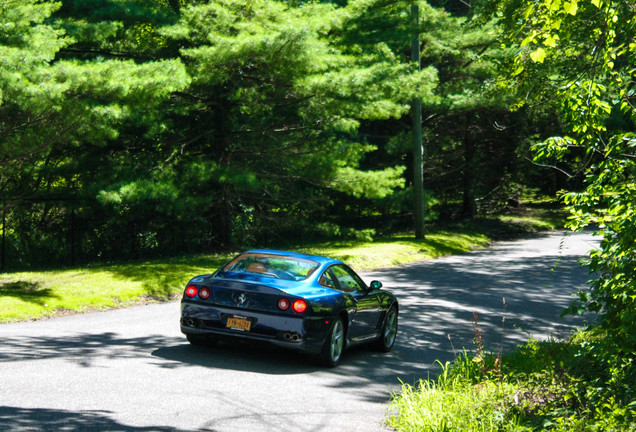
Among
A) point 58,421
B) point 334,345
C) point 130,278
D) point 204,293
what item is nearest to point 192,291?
point 204,293

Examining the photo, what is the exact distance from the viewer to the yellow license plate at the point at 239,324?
9344mm

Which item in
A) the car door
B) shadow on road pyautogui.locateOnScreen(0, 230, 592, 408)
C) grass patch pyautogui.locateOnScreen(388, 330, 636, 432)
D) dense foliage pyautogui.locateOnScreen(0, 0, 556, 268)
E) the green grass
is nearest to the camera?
grass patch pyautogui.locateOnScreen(388, 330, 636, 432)

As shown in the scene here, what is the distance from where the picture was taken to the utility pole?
27.8 m

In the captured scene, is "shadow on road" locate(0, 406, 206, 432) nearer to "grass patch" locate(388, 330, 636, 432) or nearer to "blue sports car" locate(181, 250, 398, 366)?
"grass patch" locate(388, 330, 636, 432)

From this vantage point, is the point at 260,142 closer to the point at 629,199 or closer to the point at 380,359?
the point at 380,359

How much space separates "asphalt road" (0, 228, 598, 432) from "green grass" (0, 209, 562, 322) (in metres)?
0.84

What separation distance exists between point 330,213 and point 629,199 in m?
27.9

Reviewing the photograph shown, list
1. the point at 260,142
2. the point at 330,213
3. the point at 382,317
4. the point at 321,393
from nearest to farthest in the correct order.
A: the point at 321,393, the point at 382,317, the point at 260,142, the point at 330,213

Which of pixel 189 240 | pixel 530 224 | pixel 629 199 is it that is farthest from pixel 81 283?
pixel 530 224

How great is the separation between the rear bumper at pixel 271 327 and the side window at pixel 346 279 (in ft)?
3.58

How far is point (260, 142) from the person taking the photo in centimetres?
2436

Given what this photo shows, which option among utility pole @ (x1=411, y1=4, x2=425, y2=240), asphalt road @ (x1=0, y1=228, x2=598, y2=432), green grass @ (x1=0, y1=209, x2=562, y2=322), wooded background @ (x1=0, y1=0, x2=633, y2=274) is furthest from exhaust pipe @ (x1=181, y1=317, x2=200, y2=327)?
utility pole @ (x1=411, y1=4, x2=425, y2=240)

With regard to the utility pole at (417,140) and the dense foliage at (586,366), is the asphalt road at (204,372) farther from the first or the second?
the utility pole at (417,140)

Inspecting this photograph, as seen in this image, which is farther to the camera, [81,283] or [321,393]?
[81,283]
